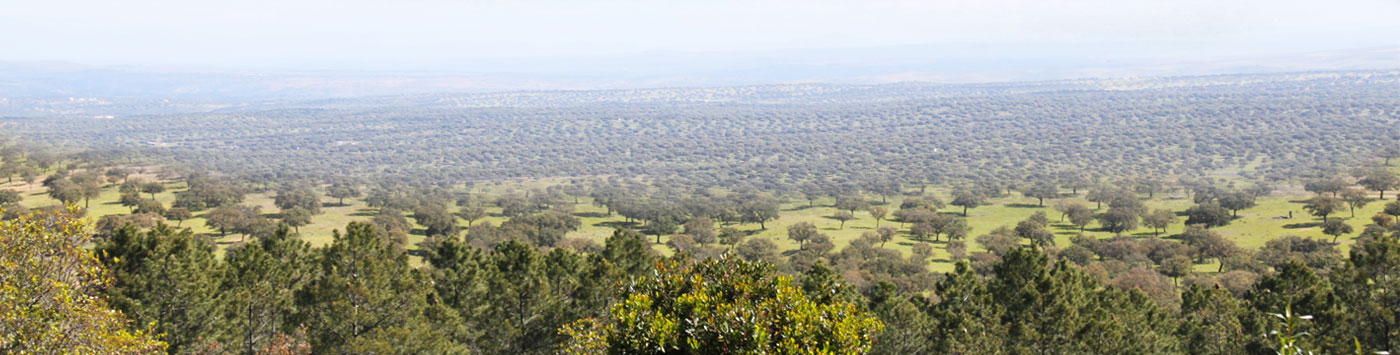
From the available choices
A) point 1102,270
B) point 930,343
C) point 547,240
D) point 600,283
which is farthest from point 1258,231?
point 600,283

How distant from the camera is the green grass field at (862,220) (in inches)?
3940

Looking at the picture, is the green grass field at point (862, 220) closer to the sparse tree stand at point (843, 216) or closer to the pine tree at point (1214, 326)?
the sparse tree stand at point (843, 216)

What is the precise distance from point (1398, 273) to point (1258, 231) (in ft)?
287

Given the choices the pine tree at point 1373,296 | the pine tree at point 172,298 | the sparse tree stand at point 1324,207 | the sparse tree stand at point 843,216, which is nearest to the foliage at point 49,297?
the pine tree at point 172,298

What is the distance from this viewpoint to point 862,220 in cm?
13625

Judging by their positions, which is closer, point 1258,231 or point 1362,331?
point 1362,331

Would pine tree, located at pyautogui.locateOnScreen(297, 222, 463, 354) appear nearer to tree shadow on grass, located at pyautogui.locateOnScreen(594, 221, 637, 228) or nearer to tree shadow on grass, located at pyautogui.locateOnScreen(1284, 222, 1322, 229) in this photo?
tree shadow on grass, located at pyautogui.locateOnScreen(594, 221, 637, 228)

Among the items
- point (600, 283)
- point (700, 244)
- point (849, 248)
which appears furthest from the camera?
point (700, 244)

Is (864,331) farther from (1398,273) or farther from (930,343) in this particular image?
(1398,273)

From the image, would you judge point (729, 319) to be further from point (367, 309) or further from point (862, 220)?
point (862, 220)

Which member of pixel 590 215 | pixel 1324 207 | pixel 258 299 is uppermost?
pixel 258 299

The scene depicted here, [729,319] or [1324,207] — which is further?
[1324,207]

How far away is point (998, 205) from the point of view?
157750mm

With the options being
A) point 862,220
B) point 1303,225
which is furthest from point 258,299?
point 1303,225
